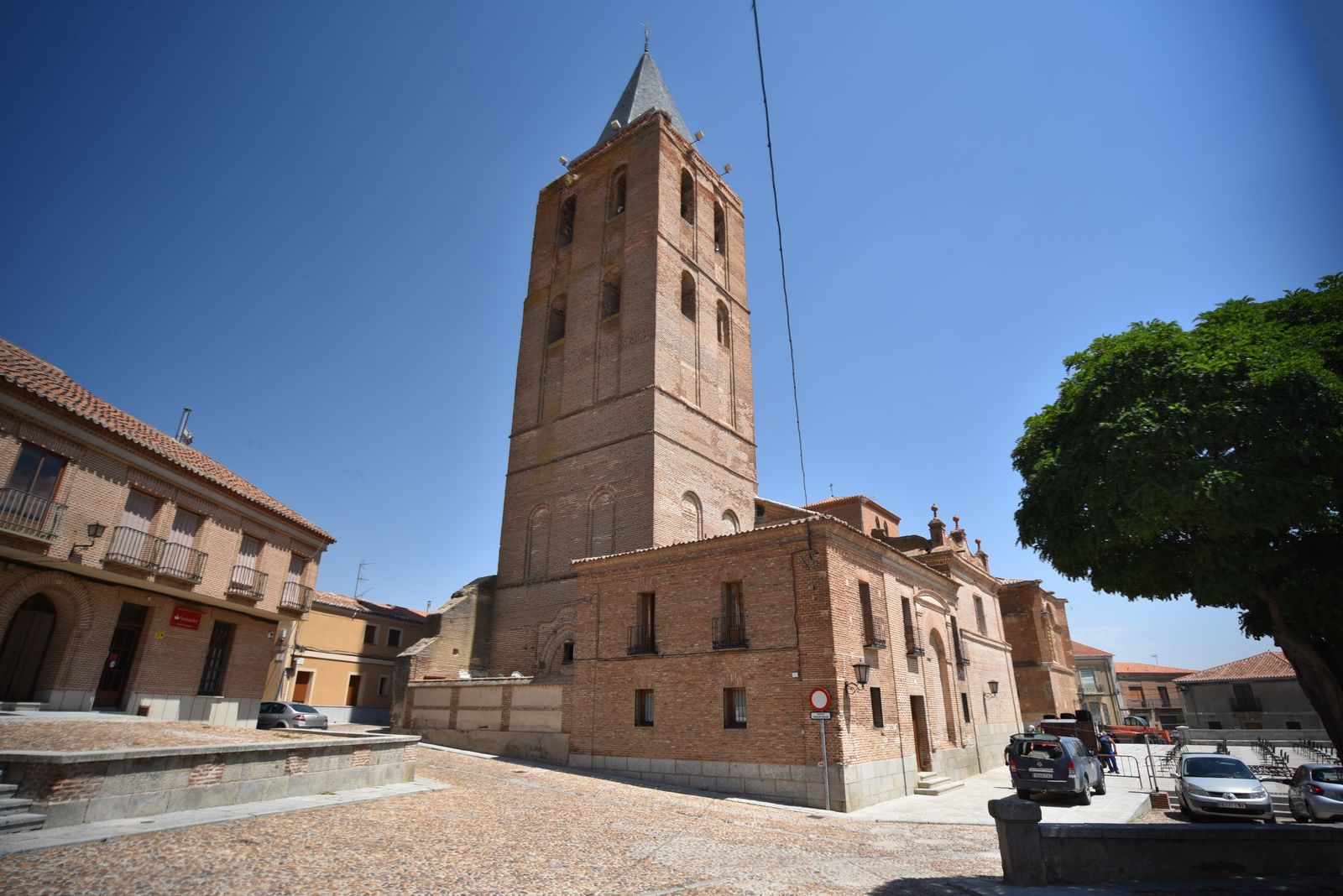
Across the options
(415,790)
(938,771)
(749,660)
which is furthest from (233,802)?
(938,771)

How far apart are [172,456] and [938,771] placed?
71.8ft

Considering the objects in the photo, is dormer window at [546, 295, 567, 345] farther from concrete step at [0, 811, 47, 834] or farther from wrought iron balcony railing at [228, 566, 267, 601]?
concrete step at [0, 811, 47, 834]

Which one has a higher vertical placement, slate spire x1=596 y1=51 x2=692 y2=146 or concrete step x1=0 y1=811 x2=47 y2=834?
slate spire x1=596 y1=51 x2=692 y2=146

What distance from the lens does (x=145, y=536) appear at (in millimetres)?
16125

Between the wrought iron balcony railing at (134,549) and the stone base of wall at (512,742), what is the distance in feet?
31.0

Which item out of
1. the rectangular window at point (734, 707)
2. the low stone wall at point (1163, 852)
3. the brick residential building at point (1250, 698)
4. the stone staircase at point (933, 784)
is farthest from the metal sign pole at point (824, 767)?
the brick residential building at point (1250, 698)

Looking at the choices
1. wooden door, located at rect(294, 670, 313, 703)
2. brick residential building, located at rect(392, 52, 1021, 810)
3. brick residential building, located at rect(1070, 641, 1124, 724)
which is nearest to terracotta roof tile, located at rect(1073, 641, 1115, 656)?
brick residential building, located at rect(1070, 641, 1124, 724)

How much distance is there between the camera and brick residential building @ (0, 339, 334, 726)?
45.6 ft

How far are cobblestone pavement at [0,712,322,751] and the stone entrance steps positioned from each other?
1133mm

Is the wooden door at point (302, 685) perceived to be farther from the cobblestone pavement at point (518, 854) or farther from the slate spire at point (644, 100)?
the slate spire at point (644, 100)

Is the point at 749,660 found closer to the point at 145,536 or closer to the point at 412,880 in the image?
the point at 412,880

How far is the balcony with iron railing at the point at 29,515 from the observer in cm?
1313

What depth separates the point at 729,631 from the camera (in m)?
16.1

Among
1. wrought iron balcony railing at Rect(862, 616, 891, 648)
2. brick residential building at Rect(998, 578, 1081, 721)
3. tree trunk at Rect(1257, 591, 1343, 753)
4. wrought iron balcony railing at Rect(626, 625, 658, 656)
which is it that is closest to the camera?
tree trunk at Rect(1257, 591, 1343, 753)
